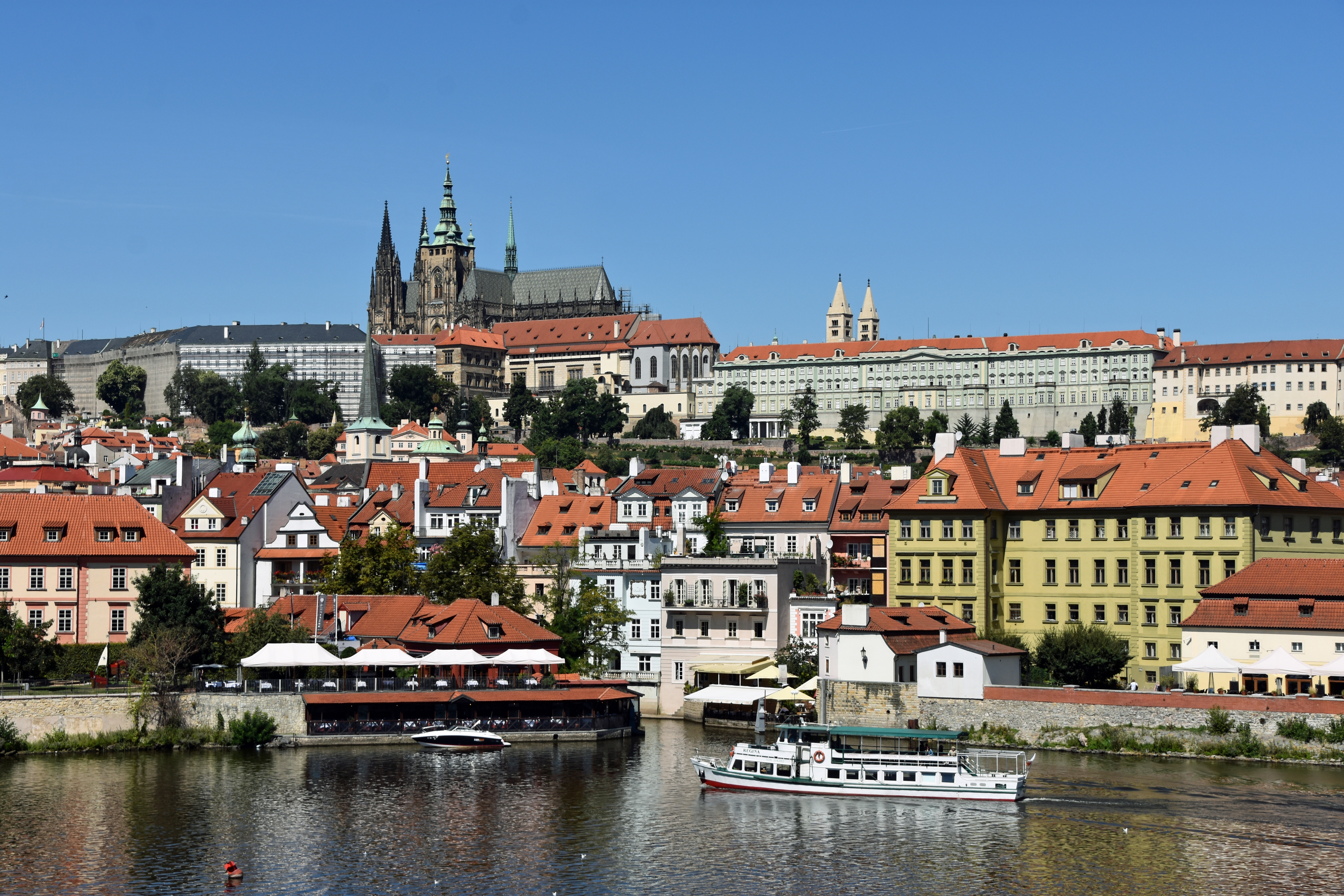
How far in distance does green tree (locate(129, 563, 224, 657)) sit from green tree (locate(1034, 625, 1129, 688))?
32.6 m

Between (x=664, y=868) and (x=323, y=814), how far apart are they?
1207 centimetres

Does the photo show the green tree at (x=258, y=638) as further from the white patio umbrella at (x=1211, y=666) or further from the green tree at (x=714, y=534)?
the white patio umbrella at (x=1211, y=666)

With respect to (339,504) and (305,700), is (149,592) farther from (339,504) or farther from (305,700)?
(339,504)

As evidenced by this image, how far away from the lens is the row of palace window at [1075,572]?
7106 cm

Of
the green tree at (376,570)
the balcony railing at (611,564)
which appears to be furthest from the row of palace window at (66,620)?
the balcony railing at (611,564)

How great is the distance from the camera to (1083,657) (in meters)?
67.6

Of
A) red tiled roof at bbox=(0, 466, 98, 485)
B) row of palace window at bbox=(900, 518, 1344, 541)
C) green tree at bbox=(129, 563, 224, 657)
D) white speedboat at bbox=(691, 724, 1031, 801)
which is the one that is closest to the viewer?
→ white speedboat at bbox=(691, 724, 1031, 801)

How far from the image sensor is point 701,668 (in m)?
73.6

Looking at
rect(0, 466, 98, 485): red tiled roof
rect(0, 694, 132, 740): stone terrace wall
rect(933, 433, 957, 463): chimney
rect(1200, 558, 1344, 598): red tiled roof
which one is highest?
rect(0, 466, 98, 485): red tiled roof

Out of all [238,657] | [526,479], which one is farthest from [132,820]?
[526,479]

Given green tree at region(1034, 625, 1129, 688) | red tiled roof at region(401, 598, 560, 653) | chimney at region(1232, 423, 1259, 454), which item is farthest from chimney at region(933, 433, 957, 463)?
red tiled roof at region(401, 598, 560, 653)

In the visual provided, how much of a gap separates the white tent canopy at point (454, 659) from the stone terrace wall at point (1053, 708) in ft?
44.0

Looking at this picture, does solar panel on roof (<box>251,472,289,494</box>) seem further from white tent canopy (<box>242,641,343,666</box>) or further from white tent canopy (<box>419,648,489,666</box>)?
white tent canopy (<box>419,648,489,666</box>)

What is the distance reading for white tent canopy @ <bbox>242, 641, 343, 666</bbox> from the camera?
218 feet
